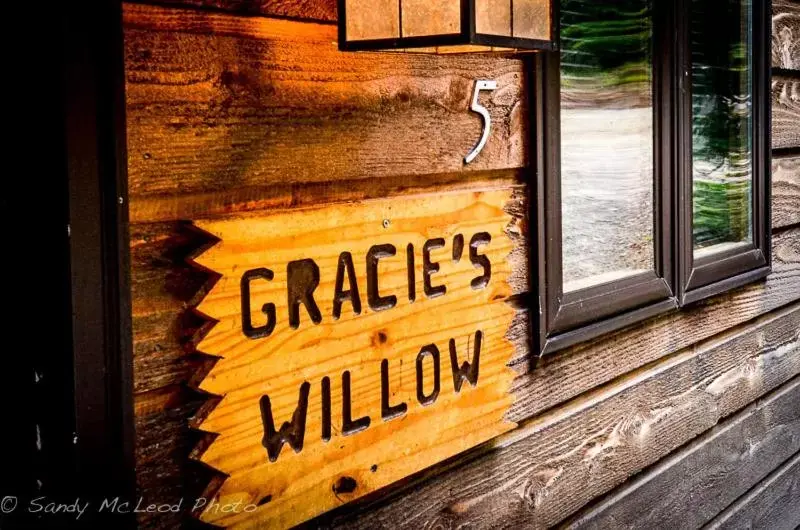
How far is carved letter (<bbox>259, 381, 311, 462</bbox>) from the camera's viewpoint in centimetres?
A: 123

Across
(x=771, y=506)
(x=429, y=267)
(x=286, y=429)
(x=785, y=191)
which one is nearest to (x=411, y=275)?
(x=429, y=267)

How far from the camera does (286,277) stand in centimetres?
124

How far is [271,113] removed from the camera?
1220 mm

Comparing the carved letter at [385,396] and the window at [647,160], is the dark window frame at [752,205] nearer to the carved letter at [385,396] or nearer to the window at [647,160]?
the window at [647,160]

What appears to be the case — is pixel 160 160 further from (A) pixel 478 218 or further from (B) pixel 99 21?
(A) pixel 478 218

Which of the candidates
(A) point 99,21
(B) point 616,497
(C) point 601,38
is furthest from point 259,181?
(B) point 616,497

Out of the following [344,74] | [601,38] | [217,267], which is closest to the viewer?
[217,267]

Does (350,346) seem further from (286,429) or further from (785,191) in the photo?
(785,191)

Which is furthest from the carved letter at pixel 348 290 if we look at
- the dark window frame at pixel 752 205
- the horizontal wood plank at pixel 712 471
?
Answer: the dark window frame at pixel 752 205

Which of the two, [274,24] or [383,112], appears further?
[383,112]

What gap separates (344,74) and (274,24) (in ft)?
0.46

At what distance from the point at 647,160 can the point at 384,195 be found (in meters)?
0.99

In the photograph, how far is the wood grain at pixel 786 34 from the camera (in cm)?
276

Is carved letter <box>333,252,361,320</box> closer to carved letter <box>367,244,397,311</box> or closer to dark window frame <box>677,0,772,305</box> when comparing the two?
carved letter <box>367,244,397,311</box>
